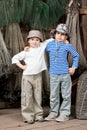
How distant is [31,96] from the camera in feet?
14.7

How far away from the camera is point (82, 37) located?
570 centimetres

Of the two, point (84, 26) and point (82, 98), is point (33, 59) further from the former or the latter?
point (84, 26)

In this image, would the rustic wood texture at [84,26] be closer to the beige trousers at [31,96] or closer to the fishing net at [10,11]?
the fishing net at [10,11]

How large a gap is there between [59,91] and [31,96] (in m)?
0.41

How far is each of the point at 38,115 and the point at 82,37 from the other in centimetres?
171

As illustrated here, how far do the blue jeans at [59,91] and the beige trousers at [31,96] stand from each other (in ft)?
0.61

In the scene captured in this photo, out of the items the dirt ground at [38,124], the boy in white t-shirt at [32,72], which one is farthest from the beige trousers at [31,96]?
the dirt ground at [38,124]

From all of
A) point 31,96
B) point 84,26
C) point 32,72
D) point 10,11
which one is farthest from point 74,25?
Answer: point 31,96

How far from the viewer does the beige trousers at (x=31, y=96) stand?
14.6 ft

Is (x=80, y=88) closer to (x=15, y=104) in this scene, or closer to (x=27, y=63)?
(x=27, y=63)

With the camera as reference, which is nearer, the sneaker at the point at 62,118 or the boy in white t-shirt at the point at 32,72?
the boy in white t-shirt at the point at 32,72

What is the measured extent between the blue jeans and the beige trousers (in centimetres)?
18

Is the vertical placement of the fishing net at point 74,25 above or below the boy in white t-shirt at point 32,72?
above

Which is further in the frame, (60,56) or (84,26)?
(84,26)
